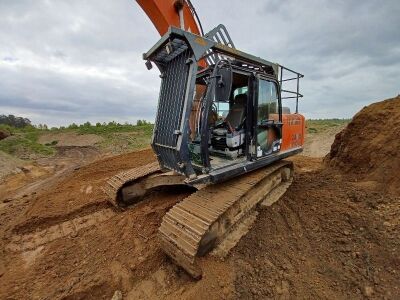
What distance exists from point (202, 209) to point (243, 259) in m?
0.81

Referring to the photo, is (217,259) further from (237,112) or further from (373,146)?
(373,146)

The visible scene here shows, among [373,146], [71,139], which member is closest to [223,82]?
[373,146]

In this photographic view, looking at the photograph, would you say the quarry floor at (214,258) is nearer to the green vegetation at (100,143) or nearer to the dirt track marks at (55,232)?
the dirt track marks at (55,232)

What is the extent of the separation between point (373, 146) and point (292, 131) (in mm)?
1709

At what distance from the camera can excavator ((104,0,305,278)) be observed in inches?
138

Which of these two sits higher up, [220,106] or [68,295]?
[220,106]

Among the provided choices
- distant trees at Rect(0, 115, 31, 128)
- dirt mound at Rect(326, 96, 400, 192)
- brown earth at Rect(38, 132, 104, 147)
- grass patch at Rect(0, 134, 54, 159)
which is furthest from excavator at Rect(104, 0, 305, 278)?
distant trees at Rect(0, 115, 31, 128)

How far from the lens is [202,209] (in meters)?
3.62

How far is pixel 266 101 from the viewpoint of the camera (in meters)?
4.95

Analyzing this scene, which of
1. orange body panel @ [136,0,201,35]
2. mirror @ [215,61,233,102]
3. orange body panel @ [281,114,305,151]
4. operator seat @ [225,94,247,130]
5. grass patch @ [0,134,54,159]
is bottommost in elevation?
grass patch @ [0,134,54,159]

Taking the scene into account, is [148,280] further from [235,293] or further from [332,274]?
[332,274]

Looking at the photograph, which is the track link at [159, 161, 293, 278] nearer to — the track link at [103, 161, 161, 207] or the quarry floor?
the quarry floor

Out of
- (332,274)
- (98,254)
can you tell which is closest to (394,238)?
(332,274)

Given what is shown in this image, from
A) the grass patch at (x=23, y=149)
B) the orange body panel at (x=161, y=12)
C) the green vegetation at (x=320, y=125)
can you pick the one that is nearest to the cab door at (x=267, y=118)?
the orange body panel at (x=161, y=12)
